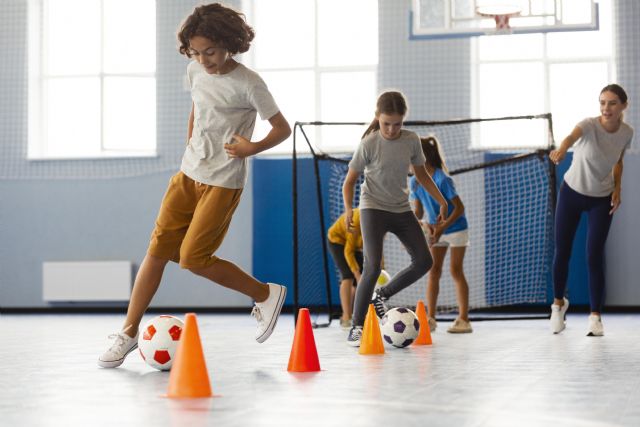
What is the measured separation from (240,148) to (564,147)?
100 inches

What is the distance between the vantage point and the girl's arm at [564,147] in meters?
5.70

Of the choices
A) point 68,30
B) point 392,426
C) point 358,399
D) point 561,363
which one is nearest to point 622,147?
point 561,363

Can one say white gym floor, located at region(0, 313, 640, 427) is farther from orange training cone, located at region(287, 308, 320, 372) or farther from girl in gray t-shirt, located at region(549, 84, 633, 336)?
girl in gray t-shirt, located at region(549, 84, 633, 336)

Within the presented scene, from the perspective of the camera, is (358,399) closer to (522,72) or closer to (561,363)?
(561,363)

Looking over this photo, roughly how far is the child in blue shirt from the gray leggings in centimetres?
80

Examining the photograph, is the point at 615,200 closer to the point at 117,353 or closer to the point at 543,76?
the point at 117,353

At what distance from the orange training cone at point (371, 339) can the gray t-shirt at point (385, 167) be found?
2.46ft

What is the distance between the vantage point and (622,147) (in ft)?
20.0

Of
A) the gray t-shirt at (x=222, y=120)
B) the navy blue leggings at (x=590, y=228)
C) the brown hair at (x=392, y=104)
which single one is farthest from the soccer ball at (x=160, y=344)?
the navy blue leggings at (x=590, y=228)

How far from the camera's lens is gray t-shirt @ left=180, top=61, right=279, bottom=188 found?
4.11m

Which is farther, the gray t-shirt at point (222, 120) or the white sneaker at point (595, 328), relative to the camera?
the white sneaker at point (595, 328)

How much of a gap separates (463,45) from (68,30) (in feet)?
15.0

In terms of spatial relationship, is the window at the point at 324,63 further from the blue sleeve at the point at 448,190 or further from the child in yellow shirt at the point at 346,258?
the blue sleeve at the point at 448,190

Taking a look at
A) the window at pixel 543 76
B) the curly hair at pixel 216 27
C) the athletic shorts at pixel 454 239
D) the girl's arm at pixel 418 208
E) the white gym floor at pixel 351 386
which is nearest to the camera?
the white gym floor at pixel 351 386
